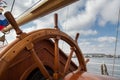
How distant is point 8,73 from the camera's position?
2.40m

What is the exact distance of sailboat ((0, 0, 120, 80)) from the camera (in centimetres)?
221

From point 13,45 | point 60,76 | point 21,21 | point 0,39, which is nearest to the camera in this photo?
point 13,45

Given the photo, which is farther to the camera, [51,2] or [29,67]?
[51,2]

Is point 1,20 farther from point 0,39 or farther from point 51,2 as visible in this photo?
point 51,2

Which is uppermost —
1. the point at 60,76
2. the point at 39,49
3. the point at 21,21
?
the point at 21,21

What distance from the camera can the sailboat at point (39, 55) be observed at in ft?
7.23

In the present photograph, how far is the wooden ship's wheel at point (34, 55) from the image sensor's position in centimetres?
219

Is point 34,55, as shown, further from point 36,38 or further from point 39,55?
point 39,55

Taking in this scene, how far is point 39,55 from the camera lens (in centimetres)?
280

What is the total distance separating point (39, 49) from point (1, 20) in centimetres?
560

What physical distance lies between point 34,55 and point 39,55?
48cm

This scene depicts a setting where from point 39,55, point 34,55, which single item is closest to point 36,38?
point 34,55

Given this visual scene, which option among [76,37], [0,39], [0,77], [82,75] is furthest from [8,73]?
[0,39]

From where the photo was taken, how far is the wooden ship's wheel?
2.19 metres
